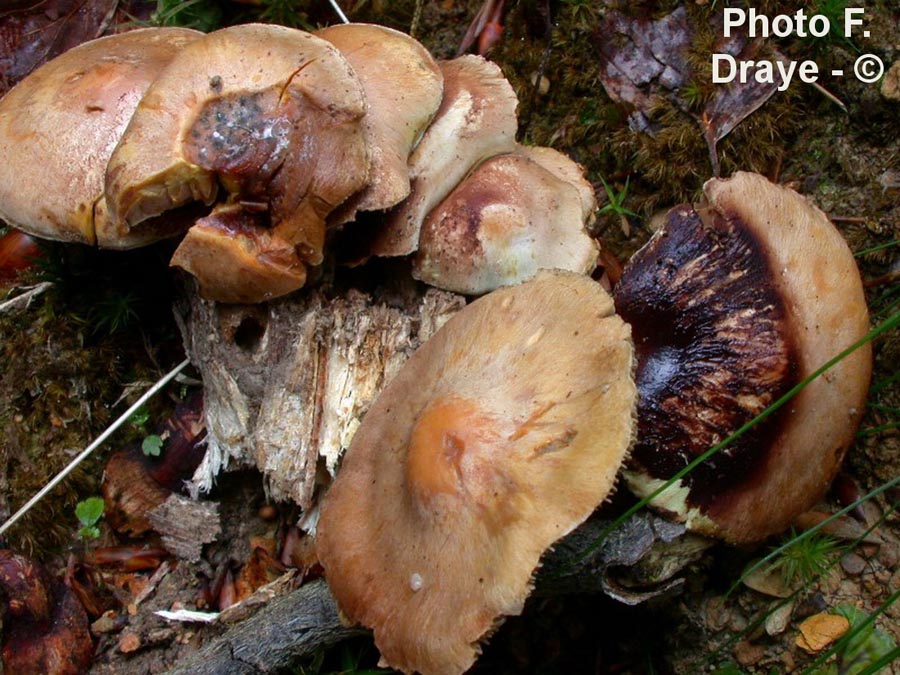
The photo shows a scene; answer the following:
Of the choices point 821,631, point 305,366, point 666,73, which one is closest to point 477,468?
point 305,366

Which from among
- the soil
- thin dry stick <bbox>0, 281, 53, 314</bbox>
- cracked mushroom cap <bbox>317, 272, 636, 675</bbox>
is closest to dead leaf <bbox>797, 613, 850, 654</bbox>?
the soil

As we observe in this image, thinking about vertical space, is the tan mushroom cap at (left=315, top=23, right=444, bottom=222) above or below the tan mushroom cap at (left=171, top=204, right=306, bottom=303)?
above

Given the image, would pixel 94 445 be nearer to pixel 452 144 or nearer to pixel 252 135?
pixel 252 135

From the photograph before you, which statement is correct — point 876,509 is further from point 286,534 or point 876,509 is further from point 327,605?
point 286,534

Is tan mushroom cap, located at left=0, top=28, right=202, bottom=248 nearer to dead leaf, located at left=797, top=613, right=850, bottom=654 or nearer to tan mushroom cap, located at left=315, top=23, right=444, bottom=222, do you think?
tan mushroom cap, located at left=315, top=23, right=444, bottom=222

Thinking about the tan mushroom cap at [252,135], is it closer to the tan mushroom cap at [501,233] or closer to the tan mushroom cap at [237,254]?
the tan mushroom cap at [237,254]

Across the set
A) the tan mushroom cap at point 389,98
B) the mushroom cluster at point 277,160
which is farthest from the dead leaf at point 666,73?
the tan mushroom cap at point 389,98

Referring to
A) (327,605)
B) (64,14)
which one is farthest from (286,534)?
(64,14)
